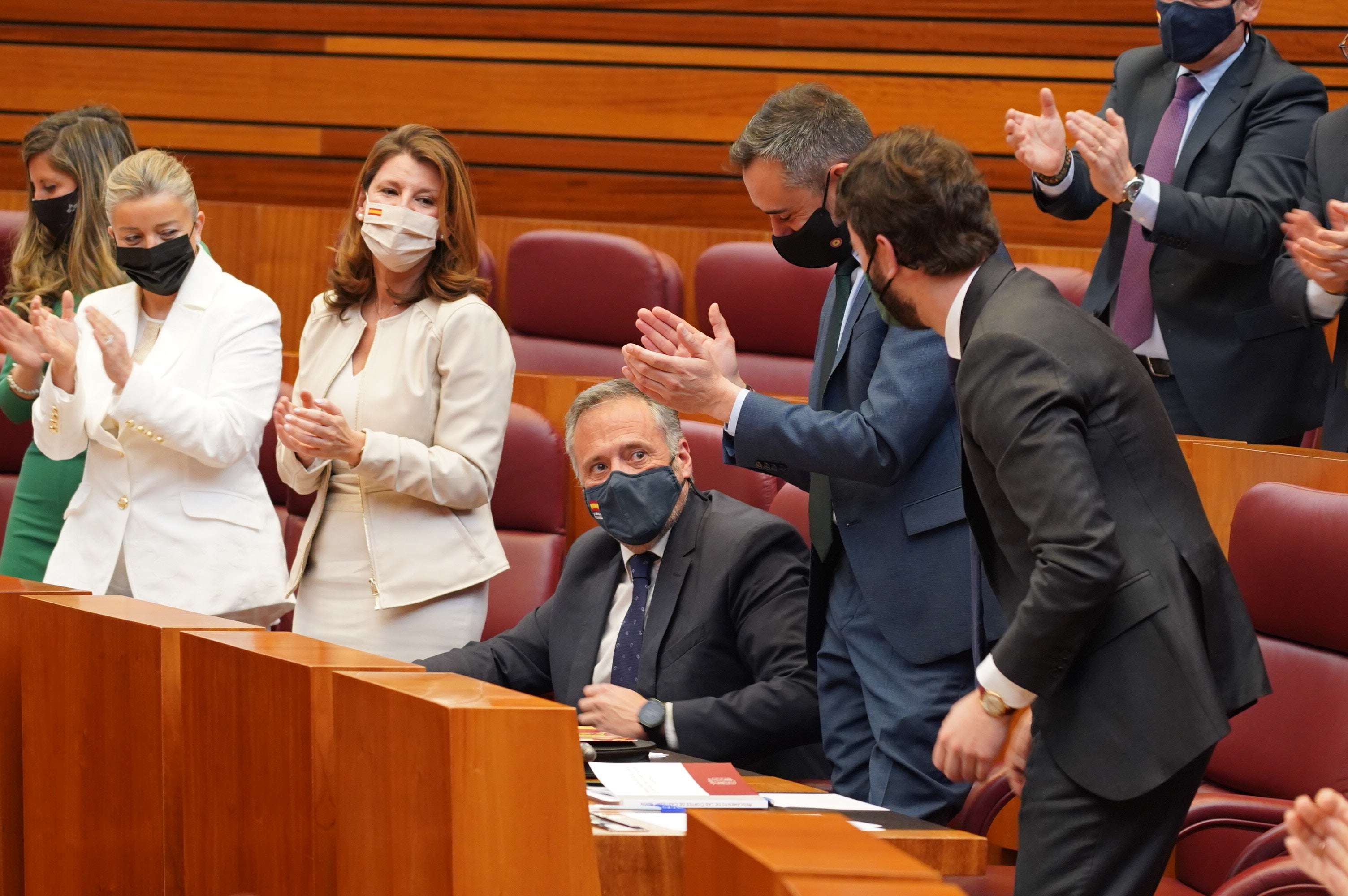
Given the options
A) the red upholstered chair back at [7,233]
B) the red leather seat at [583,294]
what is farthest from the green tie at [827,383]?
the red upholstered chair back at [7,233]

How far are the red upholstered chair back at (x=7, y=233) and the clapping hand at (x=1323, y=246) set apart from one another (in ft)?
8.48

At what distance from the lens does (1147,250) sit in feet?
6.97

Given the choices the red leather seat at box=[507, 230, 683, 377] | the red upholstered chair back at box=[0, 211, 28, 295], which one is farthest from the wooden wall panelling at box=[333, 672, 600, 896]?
the red upholstered chair back at box=[0, 211, 28, 295]

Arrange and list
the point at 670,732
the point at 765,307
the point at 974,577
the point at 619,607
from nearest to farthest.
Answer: the point at 974,577
the point at 670,732
the point at 619,607
the point at 765,307

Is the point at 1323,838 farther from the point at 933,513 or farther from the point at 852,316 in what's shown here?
the point at 852,316

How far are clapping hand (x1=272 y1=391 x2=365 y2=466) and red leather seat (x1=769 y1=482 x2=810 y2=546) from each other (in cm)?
61

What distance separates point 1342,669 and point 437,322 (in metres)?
1.12

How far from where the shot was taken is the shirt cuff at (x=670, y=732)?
170 centimetres

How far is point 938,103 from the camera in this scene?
3572 millimetres

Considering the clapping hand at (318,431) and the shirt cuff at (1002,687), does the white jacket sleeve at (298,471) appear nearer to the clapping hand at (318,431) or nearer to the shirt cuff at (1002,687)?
the clapping hand at (318,431)

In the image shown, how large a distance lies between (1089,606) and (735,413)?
1.69ft

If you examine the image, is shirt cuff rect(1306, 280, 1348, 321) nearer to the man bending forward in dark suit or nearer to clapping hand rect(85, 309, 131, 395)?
the man bending forward in dark suit

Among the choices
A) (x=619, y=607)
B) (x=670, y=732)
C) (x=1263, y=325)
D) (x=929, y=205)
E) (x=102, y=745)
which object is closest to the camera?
(x=929, y=205)

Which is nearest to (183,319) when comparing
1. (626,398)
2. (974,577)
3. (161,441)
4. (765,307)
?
(161,441)
